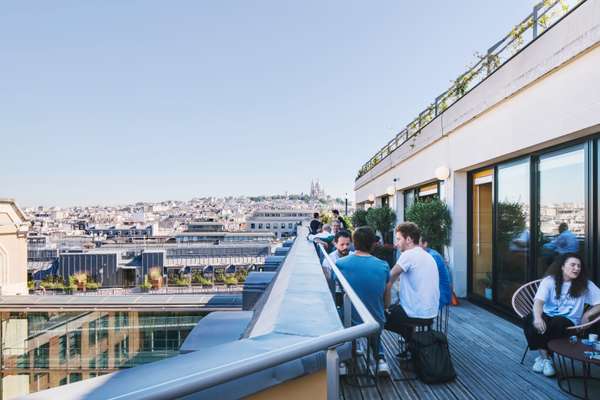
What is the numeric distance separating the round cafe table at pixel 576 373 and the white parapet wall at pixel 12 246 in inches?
862

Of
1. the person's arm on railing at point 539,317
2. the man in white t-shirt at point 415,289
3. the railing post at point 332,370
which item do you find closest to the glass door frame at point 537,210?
the person's arm on railing at point 539,317

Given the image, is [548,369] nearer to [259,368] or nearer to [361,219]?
[259,368]

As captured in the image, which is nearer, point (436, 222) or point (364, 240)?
point (364, 240)

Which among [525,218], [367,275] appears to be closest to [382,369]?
[367,275]

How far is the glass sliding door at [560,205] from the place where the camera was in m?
4.50

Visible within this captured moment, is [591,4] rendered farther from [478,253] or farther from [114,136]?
[114,136]

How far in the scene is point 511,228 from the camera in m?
6.04

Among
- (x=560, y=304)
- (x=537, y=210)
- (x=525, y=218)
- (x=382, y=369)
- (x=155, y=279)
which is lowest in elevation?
(x=155, y=279)

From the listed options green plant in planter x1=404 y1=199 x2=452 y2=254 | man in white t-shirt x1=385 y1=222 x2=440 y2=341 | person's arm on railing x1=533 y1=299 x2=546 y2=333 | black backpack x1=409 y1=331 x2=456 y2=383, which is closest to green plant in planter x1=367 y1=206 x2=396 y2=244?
green plant in planter x1=404 y1=199 x2=452 y2=254

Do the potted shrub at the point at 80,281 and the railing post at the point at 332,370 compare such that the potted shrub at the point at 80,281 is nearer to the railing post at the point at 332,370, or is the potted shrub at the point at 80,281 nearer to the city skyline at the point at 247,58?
the city skyline at the point at 247,58

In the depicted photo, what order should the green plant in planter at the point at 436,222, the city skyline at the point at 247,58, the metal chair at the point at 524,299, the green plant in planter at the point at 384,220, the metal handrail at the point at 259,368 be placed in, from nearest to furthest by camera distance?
1. the metal handrail at the point at 259,368
2. the metal chair at the point at 524,299
3. the green plant in planter at the point at 436,222
4. the green plant in planter at the point at 384,220
5. the city skyline at the point at 247,58

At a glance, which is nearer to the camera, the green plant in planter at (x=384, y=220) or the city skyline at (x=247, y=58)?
the green plant in planter at (x=384, y=220)

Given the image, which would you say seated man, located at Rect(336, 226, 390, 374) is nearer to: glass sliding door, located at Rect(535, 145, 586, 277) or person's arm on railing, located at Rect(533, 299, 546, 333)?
person's arm on railing, located at Rect(533, 299, 546, 333)

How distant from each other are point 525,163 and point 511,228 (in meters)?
1.10
